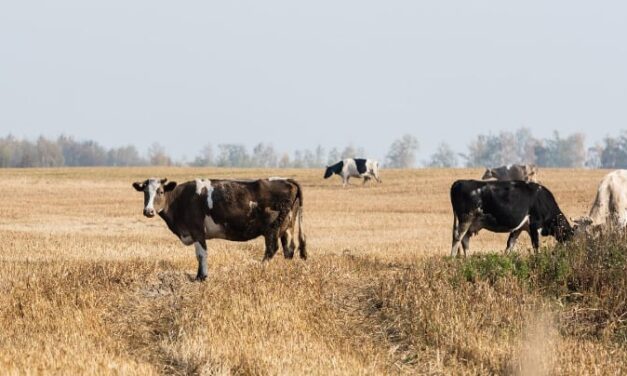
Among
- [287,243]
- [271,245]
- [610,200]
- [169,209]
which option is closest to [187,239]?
[169,209]

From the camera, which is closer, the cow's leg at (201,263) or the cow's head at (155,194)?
the cow's leg at (201,263)

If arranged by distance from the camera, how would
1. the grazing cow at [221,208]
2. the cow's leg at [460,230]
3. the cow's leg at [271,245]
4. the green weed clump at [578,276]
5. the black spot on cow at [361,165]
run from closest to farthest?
the green weed clump at [578,276]
the grazing cow at [221,208]
the cow's leg at [271,245]
the cow's leg at [460,230]
the black spot on cow at [361,165]

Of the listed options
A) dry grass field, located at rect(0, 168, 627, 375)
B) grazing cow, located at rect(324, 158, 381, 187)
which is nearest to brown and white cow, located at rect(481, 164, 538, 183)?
grazing cow, located at rect(324, 158, 381, 187)

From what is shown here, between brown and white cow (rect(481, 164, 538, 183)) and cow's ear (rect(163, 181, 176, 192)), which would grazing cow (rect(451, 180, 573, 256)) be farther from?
brown and white cow (rect(481, 164, 538, 183))

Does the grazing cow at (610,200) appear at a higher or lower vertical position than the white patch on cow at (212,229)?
higher

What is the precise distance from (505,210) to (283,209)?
5.05 metres

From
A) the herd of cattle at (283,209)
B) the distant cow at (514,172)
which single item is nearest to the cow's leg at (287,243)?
the herd of cattle at (283,209)

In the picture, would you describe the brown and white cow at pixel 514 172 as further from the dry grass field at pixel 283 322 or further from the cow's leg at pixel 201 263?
the cow's leg at pixel 201 263

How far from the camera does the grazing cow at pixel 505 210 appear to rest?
1834cm

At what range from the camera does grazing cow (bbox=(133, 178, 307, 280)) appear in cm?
1515

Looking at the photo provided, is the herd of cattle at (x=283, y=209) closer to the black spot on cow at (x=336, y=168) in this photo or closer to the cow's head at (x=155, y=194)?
the cow's head at (x=155, y=194)

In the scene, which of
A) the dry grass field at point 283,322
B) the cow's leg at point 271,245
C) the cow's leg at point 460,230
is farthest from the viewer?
the cow's leg at point 460,230

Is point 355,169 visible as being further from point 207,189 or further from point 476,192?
point 207,189

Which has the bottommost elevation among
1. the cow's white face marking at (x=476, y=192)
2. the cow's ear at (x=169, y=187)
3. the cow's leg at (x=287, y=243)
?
the cow's leg at (x=287, y=243)
